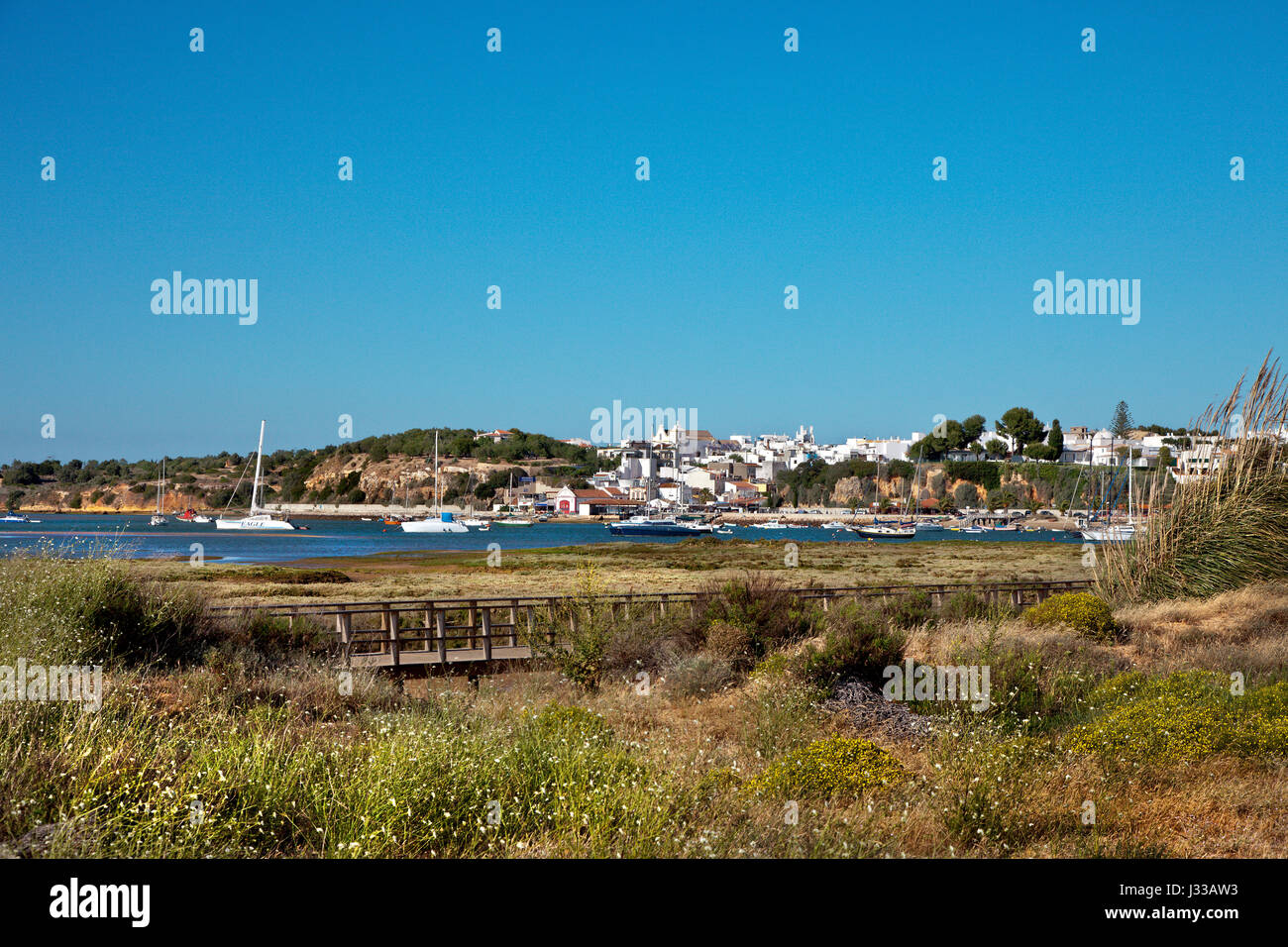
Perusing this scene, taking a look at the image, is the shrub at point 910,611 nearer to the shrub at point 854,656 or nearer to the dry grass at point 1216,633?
the dry grass at point 1216,633

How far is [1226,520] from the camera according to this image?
69.5 feet

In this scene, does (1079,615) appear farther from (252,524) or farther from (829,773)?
(252,524)

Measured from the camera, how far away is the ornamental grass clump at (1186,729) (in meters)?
9.54

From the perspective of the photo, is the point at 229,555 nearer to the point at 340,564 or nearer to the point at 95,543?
the point at 340,564

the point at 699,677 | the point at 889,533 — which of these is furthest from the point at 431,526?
the point at 699,677

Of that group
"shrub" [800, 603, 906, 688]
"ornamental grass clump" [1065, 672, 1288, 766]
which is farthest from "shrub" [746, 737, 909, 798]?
"shrub" [800, 603, 906, 688]

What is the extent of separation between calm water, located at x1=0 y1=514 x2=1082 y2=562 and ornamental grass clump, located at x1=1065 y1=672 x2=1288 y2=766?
65.0 m

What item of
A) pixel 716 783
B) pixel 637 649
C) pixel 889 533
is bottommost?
pixel 889 533

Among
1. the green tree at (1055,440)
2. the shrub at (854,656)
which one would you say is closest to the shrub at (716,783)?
the shrub at (854,656)

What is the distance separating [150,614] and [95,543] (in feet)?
5.11

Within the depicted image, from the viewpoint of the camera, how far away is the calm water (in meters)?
80.7

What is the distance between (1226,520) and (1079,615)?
541cm

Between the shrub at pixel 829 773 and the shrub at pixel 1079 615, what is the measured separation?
1128 cm
